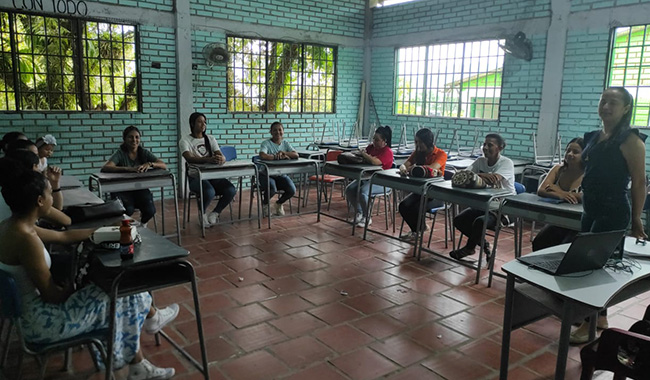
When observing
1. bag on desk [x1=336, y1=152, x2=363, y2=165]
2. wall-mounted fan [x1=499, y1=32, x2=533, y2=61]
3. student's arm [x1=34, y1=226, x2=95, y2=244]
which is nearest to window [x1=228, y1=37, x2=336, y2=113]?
bag on desk [x1=336, y1=152, x2=363, y2=165]

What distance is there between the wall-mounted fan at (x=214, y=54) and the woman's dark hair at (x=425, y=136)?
135 inches

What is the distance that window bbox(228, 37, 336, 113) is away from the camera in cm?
746

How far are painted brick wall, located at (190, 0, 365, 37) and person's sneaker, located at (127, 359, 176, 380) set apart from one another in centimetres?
559

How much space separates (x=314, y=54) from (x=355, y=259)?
4.80 meters

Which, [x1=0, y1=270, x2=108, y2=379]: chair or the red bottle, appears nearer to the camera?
[x1=0, y1=270, x2=108, y2=379]: chair

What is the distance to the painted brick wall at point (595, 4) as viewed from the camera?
561 cm

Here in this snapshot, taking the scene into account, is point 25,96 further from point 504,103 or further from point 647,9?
point 647,9

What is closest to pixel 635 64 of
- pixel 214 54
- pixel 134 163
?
pixel 214 54

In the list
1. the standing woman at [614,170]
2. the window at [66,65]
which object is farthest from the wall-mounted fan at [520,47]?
the window at [66,65]

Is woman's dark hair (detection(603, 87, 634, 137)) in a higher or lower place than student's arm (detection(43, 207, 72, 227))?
higher

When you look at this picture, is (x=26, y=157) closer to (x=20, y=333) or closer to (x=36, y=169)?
(x=36, y=169)

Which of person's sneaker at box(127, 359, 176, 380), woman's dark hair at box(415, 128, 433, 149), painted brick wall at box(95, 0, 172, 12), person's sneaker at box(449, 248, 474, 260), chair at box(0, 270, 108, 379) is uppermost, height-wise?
painted brick wall at box(95, 0, 172, 12)

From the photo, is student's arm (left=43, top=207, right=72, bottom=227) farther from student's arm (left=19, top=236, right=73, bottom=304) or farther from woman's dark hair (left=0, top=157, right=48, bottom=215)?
student's arm (left=19, top=236, right=73, bottom=304)

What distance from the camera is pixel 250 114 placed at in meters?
7.58
